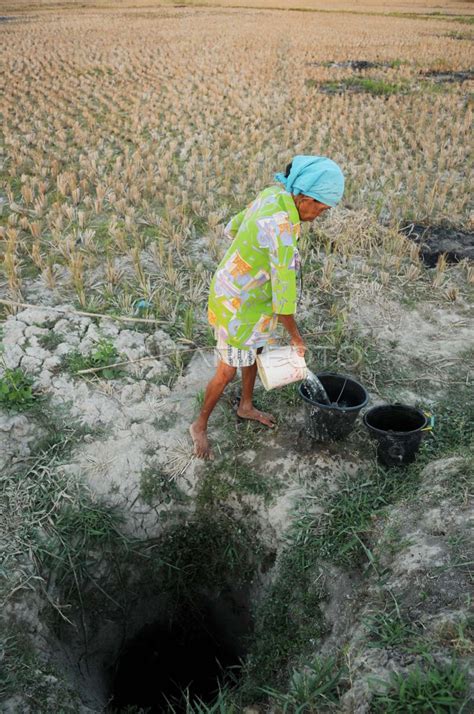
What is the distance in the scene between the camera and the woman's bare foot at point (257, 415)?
3.33 meters

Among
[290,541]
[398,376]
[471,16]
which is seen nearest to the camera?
[290,541]

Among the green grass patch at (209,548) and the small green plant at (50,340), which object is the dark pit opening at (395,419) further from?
the small green plant at (50,340)

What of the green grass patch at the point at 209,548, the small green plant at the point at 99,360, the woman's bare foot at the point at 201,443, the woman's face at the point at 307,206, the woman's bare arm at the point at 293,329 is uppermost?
the woman's face at the point at 307,206

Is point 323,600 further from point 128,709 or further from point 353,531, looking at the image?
point 128,709

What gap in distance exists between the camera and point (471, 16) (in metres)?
24.8

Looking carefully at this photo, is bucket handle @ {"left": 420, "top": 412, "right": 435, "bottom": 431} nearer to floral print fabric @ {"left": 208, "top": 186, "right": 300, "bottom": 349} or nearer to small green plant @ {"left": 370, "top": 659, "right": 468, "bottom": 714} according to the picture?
floral print fabric @ {"left": 208, "top": 186, "right": 300, "bottom": 349}

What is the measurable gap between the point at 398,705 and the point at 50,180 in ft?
20.5

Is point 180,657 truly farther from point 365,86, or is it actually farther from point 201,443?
point 365,86

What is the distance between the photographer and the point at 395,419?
3.13m

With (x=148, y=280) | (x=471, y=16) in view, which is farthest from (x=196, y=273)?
(x=471, y=16)

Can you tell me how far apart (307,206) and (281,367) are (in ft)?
2.52

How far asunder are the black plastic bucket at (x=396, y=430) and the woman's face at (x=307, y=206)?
1.14 meters

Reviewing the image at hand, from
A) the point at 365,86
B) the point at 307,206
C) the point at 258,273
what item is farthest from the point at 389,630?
the point at 365,86

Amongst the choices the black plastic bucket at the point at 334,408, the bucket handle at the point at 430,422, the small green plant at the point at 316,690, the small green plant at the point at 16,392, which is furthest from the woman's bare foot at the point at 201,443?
the small green plant at the point at 316,690
